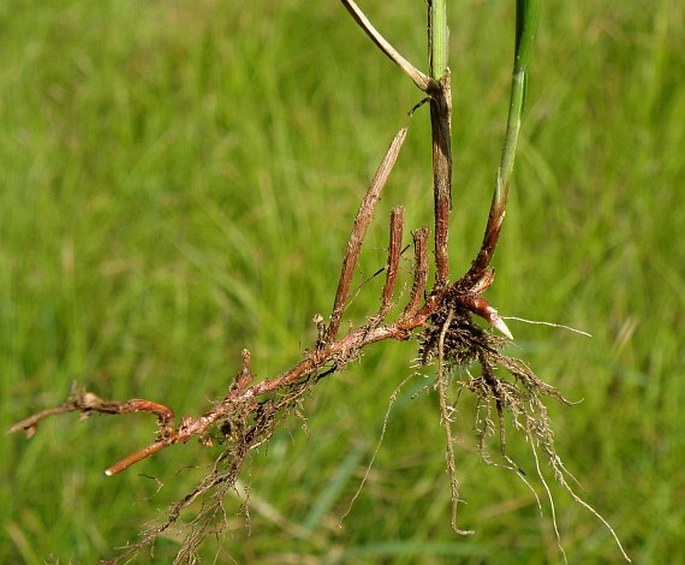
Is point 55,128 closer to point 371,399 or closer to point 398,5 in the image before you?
point 398,5

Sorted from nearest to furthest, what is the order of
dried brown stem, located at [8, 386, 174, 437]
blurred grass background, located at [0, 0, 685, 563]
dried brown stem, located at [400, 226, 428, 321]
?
dried brown stem, located at [8, 386, 174, 437]
dried brown stem, located at [400, 226, 428, 321]
blurred grass background, located at [0, 0, 685, 563]

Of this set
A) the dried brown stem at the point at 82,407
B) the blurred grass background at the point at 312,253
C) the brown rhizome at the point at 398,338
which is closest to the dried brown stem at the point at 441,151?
the brown rhizome at the point at 398,338

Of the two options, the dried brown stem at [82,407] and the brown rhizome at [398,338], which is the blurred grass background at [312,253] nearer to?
the brown rhizome at [398,338]

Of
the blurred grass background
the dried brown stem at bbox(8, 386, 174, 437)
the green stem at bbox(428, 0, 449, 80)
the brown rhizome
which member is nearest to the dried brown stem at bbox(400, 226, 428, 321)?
the brown rhizome

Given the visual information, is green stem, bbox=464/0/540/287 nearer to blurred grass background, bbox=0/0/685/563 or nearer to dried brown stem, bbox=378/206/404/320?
dried brown stem, bbox=378/206/404/320

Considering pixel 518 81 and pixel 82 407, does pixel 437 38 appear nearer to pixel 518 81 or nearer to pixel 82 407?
pixel 518 81


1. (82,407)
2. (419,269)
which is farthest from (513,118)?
(82,407)

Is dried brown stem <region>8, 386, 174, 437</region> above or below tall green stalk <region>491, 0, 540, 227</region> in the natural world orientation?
below

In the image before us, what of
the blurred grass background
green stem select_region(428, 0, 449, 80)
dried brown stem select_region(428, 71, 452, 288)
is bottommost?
the blurred grass background
